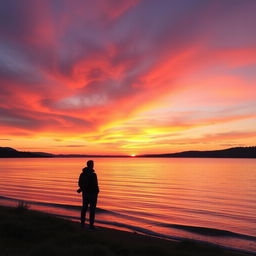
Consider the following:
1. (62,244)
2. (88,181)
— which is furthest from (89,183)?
(62,244)

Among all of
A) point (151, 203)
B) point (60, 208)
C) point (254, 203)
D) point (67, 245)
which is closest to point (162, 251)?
point (67, 245)

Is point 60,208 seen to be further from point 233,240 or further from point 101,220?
point 233,240

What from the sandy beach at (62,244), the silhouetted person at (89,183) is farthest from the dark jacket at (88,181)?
the sandy beach at (62,244)

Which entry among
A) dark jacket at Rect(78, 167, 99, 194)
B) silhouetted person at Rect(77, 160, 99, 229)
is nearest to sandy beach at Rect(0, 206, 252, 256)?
silhouetted person at Rect(77, 160, 99, 229)

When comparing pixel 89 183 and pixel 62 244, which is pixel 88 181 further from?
pixel 62 244

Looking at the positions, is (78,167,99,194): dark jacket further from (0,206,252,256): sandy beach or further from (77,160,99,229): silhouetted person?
(0,206,252,256): sandy beach

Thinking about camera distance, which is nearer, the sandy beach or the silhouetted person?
the sandy beach

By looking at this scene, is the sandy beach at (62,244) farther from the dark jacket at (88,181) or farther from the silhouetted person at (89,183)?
the dark jacket at (88,181)

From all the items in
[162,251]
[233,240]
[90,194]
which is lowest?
[233,240]

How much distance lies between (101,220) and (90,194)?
562 centimetres

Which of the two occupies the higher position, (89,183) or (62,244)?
(89,183)

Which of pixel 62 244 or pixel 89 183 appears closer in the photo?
pixel 62 244

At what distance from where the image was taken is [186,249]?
8977 millimetres

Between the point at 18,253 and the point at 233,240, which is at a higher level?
the point at 18,253
